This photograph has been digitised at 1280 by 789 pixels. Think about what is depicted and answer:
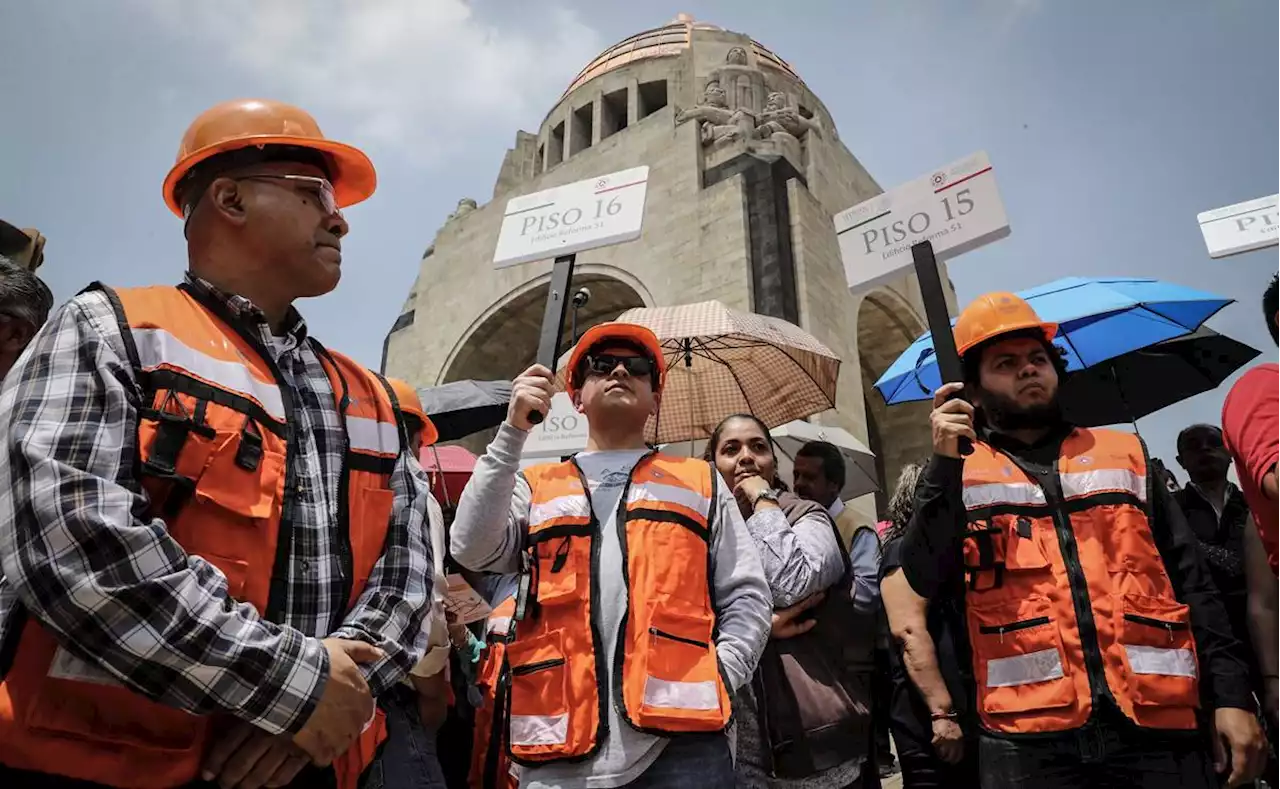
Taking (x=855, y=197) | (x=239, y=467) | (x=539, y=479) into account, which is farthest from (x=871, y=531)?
(x=855, y=197)

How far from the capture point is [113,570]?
1.21m

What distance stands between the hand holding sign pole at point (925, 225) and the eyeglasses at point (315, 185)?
189 cm


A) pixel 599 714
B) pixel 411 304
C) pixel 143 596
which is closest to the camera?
pixel 143 596

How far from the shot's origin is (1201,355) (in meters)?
5.54

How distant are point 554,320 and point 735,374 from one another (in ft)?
9.58

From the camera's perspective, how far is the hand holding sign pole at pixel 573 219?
322cm

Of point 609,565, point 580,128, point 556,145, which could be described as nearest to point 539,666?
point 609,565

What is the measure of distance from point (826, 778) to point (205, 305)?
2.48m

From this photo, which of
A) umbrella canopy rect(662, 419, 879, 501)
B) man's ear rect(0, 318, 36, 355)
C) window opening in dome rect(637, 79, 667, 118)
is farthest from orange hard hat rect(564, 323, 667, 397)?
window opening in dome rect(637, 79, 667, 118)

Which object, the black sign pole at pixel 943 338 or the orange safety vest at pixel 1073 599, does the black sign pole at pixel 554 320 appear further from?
the orange safety vest at pixel 1073 599

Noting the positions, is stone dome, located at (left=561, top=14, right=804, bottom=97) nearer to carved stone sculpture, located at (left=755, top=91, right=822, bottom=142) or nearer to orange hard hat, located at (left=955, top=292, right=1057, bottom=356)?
carved stone sculpture, located at (left=755, top=91, right=822, bottom=142)

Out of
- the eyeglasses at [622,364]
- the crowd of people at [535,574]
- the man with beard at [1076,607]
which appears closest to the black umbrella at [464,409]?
the crowd of people at [535,574]

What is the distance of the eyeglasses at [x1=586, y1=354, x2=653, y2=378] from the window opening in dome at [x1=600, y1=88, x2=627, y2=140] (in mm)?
16218

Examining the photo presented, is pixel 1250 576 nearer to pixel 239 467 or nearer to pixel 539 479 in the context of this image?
pixel 539 479
